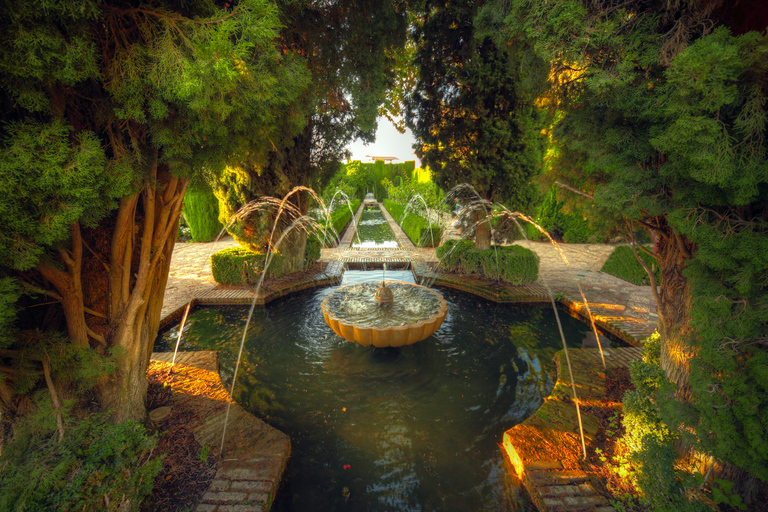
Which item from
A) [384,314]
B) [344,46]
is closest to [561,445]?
[384,314]

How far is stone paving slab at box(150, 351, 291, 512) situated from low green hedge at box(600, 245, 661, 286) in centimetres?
880

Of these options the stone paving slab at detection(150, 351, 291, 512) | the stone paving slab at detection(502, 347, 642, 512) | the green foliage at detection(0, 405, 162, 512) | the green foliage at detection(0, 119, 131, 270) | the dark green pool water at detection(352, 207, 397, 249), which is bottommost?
the stone paving slab at detection(502, 347, 642, 512)

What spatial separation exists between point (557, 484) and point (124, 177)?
3.89 m

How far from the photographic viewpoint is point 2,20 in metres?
1.42

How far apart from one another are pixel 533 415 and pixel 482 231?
5.53m

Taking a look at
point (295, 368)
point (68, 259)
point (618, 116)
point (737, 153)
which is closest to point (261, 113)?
point (68, 259)

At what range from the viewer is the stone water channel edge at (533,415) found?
7.99 feet

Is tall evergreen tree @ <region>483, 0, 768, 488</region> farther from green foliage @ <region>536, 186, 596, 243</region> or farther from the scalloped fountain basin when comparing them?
green foliage @ <region>536, 186, 596, 243</region>

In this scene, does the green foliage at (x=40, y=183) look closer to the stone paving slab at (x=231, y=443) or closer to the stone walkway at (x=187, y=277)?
the stone paving slab at (x=231, y=443)

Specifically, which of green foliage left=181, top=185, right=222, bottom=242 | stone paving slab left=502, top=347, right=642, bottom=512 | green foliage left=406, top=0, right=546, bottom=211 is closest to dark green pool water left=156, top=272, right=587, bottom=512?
stone paving slab left=502, top=347, right=642, bottom=512

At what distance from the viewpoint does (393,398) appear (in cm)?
394

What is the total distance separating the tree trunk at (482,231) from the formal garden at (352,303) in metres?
3.35

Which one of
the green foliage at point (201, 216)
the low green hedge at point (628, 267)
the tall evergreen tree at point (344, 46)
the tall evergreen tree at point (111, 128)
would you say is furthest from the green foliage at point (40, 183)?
the green foliage at point (201, 216)

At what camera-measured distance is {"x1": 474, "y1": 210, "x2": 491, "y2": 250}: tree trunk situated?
7.98 m
